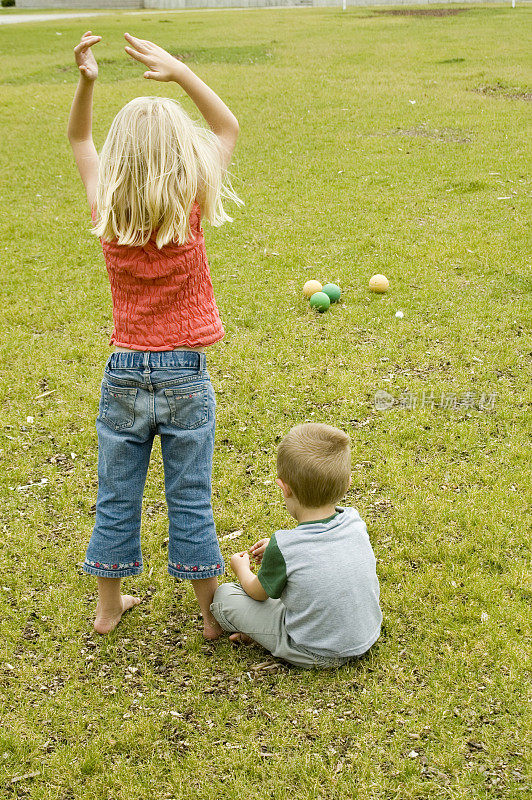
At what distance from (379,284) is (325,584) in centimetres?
368

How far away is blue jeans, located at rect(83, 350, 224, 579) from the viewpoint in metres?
2.79

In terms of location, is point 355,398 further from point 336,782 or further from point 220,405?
point 336,782

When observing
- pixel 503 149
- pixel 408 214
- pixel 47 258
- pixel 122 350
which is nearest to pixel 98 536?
pixel 122 350

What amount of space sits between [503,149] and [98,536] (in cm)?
844

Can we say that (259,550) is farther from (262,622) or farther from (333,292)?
(333,292)

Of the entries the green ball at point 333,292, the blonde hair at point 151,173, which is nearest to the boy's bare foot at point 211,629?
the blonde hair at point 151,173

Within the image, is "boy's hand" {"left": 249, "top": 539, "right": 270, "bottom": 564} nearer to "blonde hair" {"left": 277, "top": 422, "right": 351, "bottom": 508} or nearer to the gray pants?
the gray pants

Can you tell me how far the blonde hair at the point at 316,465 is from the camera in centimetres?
287

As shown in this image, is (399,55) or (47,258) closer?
(47,258)

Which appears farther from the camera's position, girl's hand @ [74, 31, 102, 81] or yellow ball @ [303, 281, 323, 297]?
yellow ball @ [303, 281, 323, 297]

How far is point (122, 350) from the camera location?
283cm

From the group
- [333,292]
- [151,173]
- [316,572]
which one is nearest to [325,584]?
[316,572]

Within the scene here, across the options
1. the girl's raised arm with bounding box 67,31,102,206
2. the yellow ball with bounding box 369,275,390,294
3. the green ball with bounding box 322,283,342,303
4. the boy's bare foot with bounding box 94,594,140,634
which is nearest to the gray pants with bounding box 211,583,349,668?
the boy's bare foot with bounding box 94,594,140,634

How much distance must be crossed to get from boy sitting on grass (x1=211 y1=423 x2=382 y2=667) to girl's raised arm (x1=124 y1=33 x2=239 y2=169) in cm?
105
